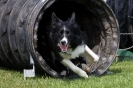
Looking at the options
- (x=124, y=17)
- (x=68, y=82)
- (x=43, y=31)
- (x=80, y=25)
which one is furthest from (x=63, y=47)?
(x=124, y=17)

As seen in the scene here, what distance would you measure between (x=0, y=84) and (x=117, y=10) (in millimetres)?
Answer: 4488

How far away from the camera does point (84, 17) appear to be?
7.24 meters

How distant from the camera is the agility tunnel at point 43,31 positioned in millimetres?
5672

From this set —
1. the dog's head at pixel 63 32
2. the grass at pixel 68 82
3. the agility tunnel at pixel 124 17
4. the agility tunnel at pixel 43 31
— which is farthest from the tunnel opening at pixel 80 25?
the agility tunnel at pixel 124 17

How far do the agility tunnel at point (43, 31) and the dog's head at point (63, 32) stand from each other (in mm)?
289

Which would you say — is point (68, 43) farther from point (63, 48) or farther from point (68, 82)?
point (68, 82)

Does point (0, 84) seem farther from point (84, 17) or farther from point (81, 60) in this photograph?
point (84, 17)

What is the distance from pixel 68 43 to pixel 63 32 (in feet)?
0.67

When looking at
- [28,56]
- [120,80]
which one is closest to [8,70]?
[28,56]

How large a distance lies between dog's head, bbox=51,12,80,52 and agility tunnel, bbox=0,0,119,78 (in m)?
0.29

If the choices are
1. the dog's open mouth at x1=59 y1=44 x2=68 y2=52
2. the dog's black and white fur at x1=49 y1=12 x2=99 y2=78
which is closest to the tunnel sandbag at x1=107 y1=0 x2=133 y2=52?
the dog's black and white fur at x1=49 y1=12 x2=99 y2=78

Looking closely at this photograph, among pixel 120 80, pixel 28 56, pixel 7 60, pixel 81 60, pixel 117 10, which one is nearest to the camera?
pixel 120 80

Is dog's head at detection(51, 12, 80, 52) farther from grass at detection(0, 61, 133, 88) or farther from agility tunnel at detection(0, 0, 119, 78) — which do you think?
grass at detection(0, 61, 133, 88)

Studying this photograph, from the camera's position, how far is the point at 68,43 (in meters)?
6.01
